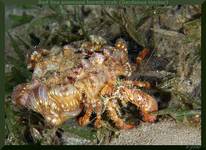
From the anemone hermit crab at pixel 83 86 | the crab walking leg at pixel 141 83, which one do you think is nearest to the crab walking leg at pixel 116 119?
the anemone hermit crab at pixel 83 86

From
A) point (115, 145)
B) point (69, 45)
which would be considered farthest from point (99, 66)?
point (115, 145)

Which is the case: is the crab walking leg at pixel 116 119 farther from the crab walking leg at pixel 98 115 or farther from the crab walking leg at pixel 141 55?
the crab walking leg at pixel 141 55

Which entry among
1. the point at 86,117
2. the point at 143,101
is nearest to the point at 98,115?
the point at 86,117

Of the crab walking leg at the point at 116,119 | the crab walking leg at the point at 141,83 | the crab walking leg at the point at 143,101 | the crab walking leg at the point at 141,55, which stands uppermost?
the crab walking leg at the point at 141,55

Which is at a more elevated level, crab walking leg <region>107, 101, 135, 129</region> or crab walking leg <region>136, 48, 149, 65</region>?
crab walking leg <region>136, 48, 149, 65</region>

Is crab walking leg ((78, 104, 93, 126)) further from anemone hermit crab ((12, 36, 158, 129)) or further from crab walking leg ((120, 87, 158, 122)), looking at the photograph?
crab walking leg ((120, 87, 158, 122))

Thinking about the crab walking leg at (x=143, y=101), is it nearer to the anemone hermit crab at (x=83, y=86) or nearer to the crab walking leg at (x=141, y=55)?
the anemone hermit crab at (x=83, y=86)

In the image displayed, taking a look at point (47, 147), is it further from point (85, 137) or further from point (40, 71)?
point (40, 71)

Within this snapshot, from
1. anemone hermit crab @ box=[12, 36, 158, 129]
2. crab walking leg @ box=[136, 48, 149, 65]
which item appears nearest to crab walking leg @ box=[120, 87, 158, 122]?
anemone hermit crab @ box=[12, 36, 158, 129]

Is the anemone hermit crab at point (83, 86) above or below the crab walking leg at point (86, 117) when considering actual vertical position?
above
